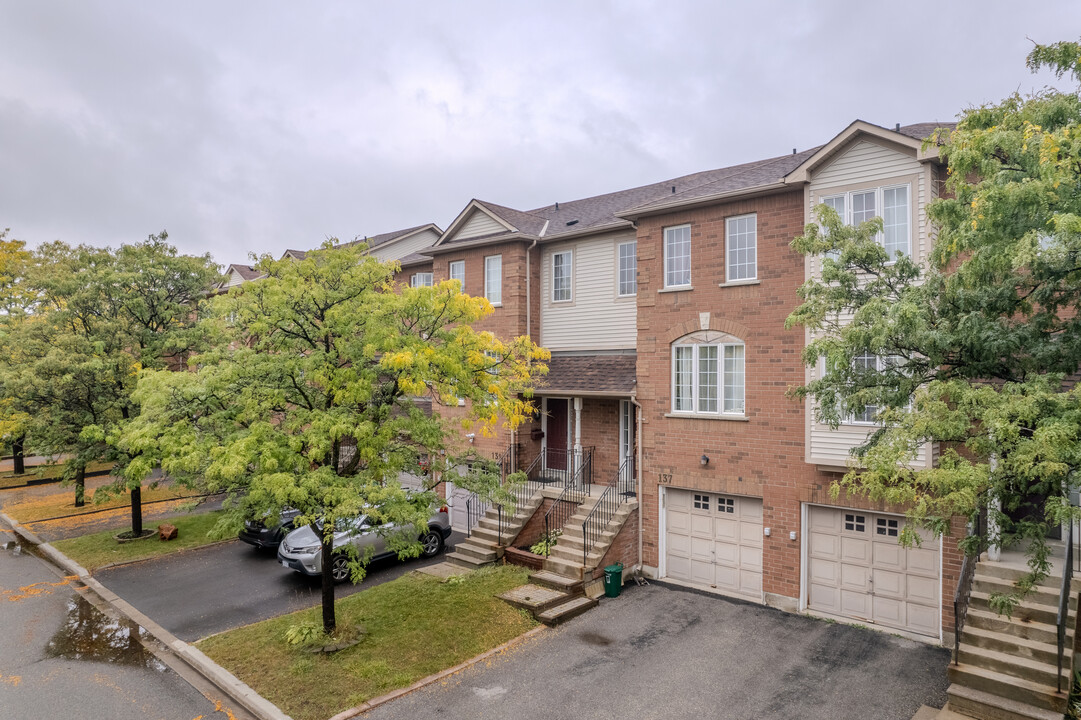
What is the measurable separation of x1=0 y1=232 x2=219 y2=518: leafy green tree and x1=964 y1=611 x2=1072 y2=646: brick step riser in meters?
18.5

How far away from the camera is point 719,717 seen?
28.6ft

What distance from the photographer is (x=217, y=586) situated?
1448cm

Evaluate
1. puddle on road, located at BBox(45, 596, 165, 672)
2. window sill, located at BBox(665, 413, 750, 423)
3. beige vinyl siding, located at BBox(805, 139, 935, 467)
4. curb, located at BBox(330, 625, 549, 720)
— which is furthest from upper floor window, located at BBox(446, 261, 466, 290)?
puddle on road, located at BBox(45, 596, 165, 672)

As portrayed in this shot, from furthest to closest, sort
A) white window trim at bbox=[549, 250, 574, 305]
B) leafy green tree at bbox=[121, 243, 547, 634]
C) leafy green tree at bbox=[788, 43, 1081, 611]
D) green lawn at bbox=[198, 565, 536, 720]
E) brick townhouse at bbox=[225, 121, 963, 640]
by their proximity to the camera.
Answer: white window trim at bbox=[549, 250, 574, 305] < brick townhouse at bbox=[225, 121, 963, 640] < leafy green tree at bbox=[121, 243, 547, 634] < green lawn at bbox=[198, 565, 536, 720] < leafy green tree at bbox=[788, 43, 1081, 611]

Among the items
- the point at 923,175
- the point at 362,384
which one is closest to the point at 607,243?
the point at 923,175

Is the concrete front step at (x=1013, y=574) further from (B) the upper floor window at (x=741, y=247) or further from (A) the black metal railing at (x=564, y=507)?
(A) the black metal railing at (x=564, y=507)

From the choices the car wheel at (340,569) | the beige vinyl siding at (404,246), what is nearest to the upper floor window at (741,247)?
the car wheel at (340,569)

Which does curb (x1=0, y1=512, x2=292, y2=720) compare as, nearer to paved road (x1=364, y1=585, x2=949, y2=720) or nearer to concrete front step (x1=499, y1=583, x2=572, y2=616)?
paved road (x1=364, y1=585, x2=949, y2=720)

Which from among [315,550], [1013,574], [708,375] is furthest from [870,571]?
[315,550]

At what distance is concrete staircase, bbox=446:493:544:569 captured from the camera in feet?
50.8

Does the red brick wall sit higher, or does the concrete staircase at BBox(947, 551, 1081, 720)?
the red brick wall

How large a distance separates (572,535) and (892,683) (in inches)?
279

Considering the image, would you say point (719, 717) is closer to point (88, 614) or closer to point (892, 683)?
point (892, 683)

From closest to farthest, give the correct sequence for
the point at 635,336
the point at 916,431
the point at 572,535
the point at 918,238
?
the point at 916,431 < the point at 918,238 < the point at 572,535 < the point at 635,336
